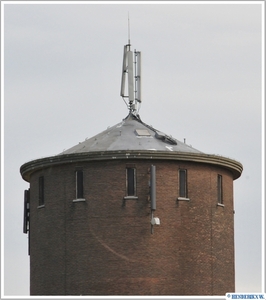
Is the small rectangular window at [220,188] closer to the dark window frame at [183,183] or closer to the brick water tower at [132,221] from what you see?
the brick water tower at [132,221]

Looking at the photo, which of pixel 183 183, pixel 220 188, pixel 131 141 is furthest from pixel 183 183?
pixel 131 141

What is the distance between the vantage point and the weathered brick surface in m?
78.8

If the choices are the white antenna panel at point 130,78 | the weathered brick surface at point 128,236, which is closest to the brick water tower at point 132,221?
the weathered brick surface at point 128,236

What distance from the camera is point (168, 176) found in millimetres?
79875

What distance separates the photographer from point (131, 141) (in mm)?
81312

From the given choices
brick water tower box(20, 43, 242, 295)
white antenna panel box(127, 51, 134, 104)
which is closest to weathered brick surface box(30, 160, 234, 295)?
brick water tower box(20, 43, 242, 295)

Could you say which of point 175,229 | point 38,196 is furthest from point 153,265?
point 38,196

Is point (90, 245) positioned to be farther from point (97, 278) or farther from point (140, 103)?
point (140, 103)

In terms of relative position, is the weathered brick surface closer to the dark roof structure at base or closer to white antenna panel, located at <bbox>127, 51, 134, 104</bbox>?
the dark roof structure at base

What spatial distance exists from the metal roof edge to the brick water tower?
0.05 metres

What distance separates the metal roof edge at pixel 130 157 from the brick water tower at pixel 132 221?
0.17ft

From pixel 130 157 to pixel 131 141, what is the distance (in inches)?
85.5

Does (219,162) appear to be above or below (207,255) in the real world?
above

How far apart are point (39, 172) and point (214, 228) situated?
9.93 metres
